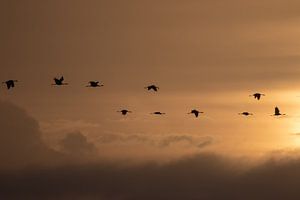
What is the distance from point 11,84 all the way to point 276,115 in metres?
38.6

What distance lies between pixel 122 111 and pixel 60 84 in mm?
10125

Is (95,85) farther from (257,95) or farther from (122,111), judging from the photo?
(257,95)

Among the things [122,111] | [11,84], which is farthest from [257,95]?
[11,84]

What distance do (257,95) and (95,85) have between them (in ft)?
72.4

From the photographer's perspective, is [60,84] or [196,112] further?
[196,112]

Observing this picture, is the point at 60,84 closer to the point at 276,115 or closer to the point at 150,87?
the point at 150,87

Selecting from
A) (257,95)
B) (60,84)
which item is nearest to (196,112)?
(257,95)

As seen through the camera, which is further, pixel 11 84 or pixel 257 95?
pixel 257 95

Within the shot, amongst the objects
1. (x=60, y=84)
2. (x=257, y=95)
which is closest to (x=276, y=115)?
(x=257, y=95)

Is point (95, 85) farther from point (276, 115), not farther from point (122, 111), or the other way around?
point (276, 115)

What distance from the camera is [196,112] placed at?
169 m

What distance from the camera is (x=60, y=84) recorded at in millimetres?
157375

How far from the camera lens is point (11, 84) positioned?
497 ft

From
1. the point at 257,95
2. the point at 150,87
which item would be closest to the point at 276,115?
the point at 257,95
